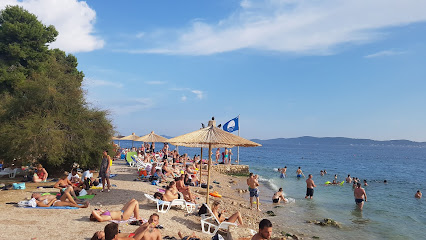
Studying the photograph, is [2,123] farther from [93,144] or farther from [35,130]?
[93,144]

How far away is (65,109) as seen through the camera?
13.0m

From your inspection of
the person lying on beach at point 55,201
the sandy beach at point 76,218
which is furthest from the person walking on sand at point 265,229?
the person lying on beach at point 55,201

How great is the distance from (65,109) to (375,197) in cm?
1921

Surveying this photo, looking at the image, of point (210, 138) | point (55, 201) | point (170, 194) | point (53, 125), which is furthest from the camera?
point (53, 125)

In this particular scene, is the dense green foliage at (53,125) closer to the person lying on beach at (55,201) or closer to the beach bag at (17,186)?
the beach bag at (17,186)

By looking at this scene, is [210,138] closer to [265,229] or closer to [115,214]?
[115,214]

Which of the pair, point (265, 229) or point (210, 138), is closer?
point (265, 229)

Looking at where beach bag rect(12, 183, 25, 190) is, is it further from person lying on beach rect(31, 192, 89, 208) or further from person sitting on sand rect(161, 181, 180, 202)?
person sitting on sand rect(161, 181, 180, 202)

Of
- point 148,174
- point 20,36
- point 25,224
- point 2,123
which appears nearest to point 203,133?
point 25,224

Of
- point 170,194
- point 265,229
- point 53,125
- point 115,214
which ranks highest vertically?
point 53,125

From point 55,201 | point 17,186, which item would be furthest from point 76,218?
point 17,186

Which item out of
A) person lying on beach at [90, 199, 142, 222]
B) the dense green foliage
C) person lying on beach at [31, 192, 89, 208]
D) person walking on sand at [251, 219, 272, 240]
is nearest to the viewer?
person walking on sand at [251, 219, 272, 240]

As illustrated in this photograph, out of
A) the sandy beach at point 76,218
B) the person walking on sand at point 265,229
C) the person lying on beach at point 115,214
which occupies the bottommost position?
the sandy beach at point 76,218

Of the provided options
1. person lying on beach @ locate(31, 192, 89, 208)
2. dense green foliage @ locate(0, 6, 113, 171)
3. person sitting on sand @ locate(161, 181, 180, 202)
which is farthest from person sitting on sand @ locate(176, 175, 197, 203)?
dense green foliage @ locate(0, 6, 113, 171)
